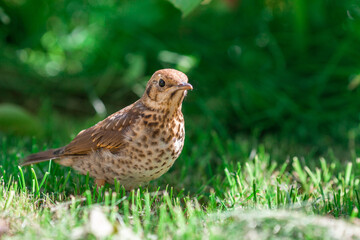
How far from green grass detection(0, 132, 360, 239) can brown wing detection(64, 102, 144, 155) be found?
20 centimetres

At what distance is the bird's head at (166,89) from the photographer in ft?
7.13

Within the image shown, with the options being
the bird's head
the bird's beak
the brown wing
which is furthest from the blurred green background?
the bird's beak

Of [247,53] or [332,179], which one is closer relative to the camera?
[332,179]

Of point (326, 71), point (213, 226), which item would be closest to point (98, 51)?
point (326, 71)

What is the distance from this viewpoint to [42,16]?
425 centimetres

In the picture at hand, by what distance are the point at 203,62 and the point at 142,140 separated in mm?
2285

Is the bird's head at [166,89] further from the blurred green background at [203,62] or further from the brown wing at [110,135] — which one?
the blurred green background at [203,62]

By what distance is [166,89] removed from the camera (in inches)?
87.1

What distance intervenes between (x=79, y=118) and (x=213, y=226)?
2.72 m

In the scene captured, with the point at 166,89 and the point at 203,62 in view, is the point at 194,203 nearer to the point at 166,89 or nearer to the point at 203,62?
the point at 166,89

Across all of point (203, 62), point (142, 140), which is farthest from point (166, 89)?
point (203, 62)

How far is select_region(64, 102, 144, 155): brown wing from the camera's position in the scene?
92.2 inches

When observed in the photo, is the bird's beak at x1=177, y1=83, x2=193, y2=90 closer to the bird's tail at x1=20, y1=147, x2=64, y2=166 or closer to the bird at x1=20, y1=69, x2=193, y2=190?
the bird at x1=20, y1=69, x2=193, y2=190

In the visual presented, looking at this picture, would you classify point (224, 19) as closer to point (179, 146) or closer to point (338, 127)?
point (338, 127)
